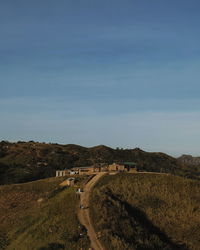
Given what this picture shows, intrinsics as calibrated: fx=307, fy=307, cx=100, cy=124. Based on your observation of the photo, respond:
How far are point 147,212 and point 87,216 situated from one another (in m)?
12.8

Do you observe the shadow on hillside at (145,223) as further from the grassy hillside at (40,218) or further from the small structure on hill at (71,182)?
the small structure on hill at (71,182)

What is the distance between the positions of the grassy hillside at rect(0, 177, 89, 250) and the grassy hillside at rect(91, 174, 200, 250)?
165 inches

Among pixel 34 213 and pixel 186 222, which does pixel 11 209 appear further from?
pixel 186 222

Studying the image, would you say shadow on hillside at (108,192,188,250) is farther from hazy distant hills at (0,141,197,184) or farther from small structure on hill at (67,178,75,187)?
hazy distant hills at (0,141,197,184)

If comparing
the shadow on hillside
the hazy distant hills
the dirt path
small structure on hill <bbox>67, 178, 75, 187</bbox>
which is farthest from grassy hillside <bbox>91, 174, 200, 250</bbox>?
the hazy distant hills

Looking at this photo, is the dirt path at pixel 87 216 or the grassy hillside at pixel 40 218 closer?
A: the dirt path at pixel 87 216

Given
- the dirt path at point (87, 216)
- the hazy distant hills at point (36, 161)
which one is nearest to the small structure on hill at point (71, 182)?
the dirt path at point (87, 216)

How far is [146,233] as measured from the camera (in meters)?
48.3

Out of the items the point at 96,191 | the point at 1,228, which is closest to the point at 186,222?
the point at 96,191

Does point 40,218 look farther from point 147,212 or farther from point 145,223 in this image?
point 147,212

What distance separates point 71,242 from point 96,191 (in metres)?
20.3

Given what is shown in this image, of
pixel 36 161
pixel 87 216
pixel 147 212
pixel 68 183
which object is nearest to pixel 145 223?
pixel 147 212

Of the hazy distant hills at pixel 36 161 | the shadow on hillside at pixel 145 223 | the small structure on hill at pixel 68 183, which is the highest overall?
the hazy distant hills at pixel 36 161

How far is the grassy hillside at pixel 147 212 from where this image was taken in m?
45.9
